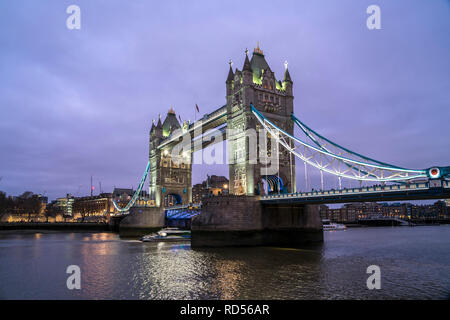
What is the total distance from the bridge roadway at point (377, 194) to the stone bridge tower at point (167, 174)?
35667 mm

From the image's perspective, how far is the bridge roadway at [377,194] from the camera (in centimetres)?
2347

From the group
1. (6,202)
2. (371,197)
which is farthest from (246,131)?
(6,202)

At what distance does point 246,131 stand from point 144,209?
28.3m

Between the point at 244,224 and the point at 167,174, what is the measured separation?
35.1 m

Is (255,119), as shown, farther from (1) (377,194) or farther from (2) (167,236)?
(2) (167,236)

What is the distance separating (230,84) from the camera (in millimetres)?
43156

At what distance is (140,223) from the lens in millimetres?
58375

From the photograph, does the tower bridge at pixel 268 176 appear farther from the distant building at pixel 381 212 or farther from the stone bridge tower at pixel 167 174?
the distant building at pixel 381 212

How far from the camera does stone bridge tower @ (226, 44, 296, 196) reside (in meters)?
39.2

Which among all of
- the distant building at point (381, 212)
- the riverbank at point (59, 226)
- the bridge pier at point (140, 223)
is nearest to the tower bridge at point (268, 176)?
the bridge pier at point (140, 223)

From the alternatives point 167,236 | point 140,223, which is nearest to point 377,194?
point 167,236

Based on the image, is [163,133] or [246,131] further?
[163,133]

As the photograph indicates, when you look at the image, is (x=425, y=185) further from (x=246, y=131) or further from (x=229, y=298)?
(x=246, y=131)

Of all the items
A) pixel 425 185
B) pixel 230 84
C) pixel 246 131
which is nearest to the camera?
pixel 425 185
